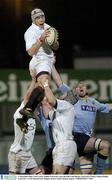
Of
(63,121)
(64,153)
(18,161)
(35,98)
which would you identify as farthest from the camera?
(18,161)

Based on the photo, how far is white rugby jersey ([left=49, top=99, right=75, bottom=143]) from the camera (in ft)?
31.6

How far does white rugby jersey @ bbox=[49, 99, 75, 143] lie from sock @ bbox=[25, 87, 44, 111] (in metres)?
0.26

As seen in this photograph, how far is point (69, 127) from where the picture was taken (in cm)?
971

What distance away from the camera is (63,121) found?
9672 millimetres

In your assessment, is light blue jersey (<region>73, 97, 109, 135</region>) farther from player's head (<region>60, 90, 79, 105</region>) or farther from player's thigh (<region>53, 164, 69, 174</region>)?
player's thigh (<region>53, 164, 69, 174</region>)

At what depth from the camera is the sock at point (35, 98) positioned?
9812 millimetres

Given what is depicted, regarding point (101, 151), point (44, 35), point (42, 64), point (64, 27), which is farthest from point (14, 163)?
point (64, 27)

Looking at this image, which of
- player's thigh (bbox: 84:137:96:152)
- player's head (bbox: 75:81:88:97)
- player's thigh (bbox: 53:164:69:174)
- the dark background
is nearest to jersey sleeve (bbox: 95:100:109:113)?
player's head (bbox: 75:81:88:97)

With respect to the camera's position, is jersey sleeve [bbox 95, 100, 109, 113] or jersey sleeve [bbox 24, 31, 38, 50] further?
jersey sleeve [bbox 95, 100, 109, 113]

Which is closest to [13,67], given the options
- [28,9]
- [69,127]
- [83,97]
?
[28,9]

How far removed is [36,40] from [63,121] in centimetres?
122

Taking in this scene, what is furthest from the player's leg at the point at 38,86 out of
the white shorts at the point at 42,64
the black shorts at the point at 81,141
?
the black shorts at the point at 81,141

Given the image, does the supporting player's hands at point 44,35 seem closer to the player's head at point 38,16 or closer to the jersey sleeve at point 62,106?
the player's head at point 38,16

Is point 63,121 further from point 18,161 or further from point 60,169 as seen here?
point 18,161
